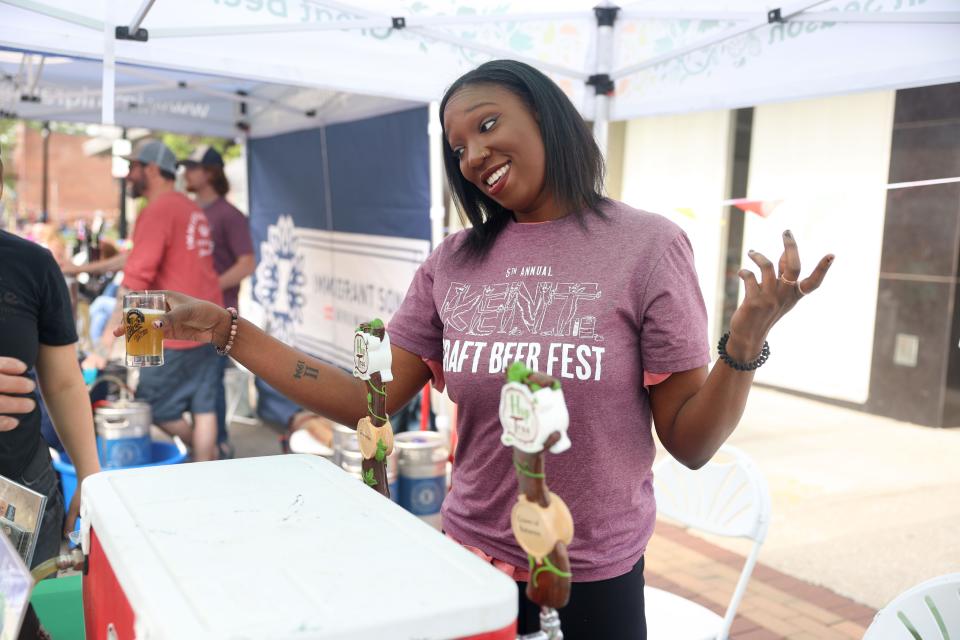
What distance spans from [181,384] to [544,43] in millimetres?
2676

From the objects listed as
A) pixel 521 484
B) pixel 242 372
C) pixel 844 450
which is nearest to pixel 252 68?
pixel 521 484

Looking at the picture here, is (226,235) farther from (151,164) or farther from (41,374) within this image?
(41,374)

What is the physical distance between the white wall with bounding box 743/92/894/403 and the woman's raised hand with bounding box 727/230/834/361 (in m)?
5.86

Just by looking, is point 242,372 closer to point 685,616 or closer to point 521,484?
point 685,616

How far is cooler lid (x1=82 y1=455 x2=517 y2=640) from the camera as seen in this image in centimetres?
74

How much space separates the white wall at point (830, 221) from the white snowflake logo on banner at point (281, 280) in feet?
12.4

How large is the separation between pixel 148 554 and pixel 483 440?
0.66 meters

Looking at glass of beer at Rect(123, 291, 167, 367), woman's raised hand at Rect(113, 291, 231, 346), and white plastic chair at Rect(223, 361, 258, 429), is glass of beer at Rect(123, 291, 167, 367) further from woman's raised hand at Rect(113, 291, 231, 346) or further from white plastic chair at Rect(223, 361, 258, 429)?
white plastic chair at Rect(223, 361, 258, 429)

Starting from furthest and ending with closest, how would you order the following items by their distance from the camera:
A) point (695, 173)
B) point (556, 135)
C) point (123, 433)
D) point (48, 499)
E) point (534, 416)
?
point (695, 173), point (123, 433), point (48, 499), point (556, 135), point (534, 416)

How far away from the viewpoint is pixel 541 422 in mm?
797

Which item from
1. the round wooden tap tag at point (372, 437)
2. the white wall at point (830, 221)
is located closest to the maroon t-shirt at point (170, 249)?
the round wooden tap tag at point (372, 437)

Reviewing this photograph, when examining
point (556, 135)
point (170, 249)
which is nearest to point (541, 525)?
point (556, 135)

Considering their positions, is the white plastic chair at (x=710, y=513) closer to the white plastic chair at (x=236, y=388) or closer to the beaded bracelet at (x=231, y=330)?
the beaded bracelet at (x=231, y=330)

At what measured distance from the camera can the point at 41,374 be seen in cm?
204
